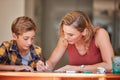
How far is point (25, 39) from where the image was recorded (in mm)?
2055

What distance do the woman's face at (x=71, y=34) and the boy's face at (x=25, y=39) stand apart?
24 cm

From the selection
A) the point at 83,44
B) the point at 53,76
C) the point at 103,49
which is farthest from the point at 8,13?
the point at 53,76

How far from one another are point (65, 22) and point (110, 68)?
0.43 meters

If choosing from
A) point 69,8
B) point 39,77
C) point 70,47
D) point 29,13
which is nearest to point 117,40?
point 69,8

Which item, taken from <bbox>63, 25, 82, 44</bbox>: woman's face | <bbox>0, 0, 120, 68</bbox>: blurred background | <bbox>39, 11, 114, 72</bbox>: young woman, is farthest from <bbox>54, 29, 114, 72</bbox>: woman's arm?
<bbox>0, 0, 120, 68</bbox>: blurred background

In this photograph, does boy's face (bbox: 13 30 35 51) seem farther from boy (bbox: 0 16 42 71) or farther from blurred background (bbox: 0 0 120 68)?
blurred background (bbox: 0 0 120 68)

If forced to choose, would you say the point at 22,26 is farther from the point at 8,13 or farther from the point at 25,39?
the point at 8,13

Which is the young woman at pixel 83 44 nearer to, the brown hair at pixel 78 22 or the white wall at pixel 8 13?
the brown hair at pixel 78 22

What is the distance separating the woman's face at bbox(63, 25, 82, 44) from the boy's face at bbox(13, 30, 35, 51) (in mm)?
239

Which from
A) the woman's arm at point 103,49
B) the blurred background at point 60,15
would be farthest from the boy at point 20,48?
the blurred background at point 60,15

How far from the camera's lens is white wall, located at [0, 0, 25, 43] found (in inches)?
142

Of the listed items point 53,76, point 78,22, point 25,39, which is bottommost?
point 53,76

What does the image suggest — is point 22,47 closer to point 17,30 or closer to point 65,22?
point 17,30

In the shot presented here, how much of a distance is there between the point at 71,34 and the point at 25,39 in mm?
332
